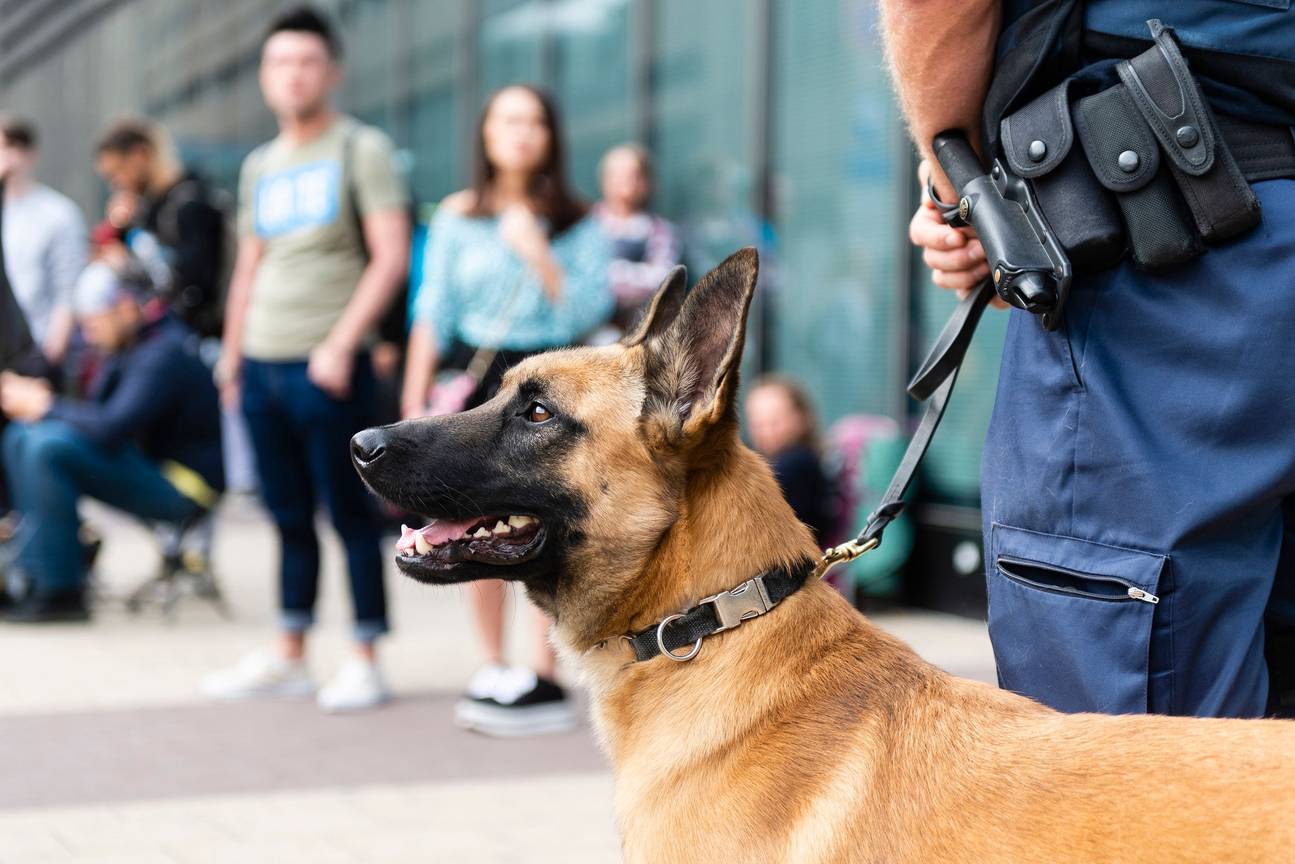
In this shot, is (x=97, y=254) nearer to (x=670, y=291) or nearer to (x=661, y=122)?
(x=661, y=122)

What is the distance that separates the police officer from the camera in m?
1.96

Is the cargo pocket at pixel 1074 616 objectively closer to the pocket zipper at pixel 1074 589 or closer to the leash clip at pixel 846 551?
the pocket zipper at pixel 1074 589

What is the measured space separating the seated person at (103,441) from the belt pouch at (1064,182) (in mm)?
6490

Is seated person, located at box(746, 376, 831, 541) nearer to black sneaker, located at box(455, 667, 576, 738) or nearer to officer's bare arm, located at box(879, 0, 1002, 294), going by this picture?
black sneaker, located at box(455, 667, 576, 738)

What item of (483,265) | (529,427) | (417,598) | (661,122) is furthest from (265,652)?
(661,122)

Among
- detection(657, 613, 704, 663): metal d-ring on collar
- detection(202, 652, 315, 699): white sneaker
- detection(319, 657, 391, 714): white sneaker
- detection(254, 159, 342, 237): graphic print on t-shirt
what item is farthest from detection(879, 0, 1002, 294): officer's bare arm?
detection(202, 652, 315, 699): white sneaker

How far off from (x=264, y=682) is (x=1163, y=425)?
471cm

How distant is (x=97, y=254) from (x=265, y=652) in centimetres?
436

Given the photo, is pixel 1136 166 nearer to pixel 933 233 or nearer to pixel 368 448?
pixel 933 233

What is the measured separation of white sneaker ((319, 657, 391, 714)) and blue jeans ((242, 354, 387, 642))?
0.15m

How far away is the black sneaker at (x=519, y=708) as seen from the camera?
5285 mm

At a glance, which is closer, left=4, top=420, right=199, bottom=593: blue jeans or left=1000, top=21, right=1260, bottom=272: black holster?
left=1000, top=21, right=1260, bottom=272: black holster

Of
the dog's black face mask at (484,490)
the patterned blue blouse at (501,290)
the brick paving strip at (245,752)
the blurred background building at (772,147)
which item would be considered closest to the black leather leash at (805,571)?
the dog's black face mask at (484,490)

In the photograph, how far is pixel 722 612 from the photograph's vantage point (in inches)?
99.6
